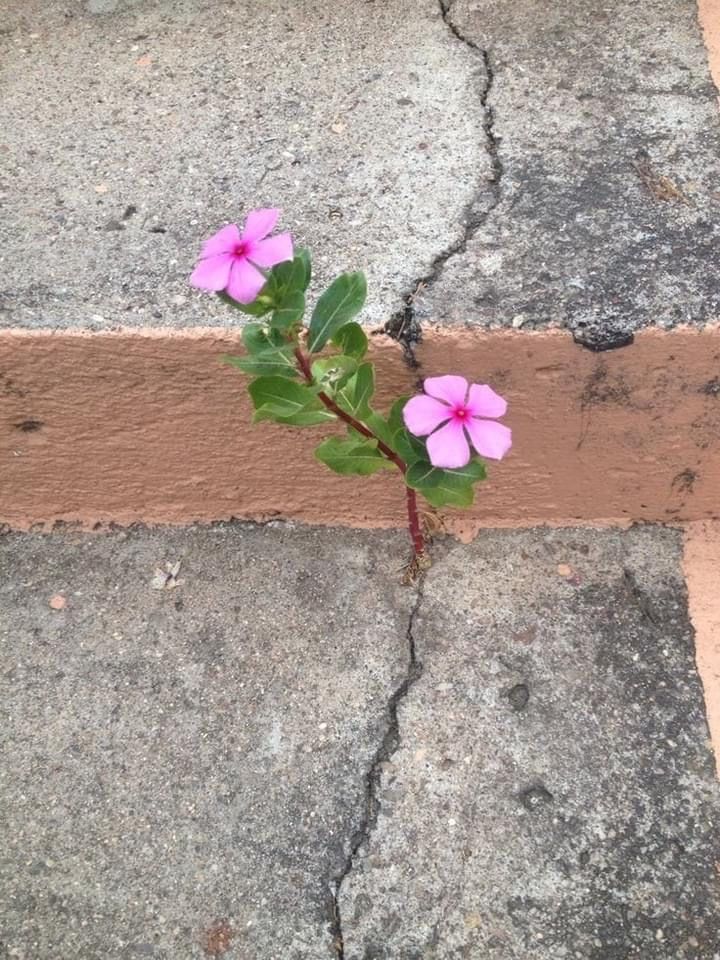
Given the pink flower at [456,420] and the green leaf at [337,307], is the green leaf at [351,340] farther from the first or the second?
the pink flower at [456,420]

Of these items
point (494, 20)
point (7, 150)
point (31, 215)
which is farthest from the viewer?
point (494, 20)

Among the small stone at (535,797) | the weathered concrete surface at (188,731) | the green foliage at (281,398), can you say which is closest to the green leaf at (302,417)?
the green foliage at (281,398)

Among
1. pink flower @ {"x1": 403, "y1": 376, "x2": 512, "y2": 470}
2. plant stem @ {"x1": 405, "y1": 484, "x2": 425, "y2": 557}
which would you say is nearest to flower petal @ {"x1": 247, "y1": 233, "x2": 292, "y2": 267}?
pink flower @ {"x1": 403, "y1": 376, "x2": 512, "y2": 470}

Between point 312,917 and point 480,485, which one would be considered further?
point 480,485

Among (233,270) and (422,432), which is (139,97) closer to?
(233,270)

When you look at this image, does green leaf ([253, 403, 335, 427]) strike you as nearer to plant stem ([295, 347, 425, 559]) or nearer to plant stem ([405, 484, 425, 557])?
plant stem ([295, 347, 425, 559])

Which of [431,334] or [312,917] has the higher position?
[431,334]

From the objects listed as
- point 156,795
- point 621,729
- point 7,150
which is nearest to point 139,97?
point 7,150

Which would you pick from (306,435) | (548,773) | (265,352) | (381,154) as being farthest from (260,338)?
(548,773)
